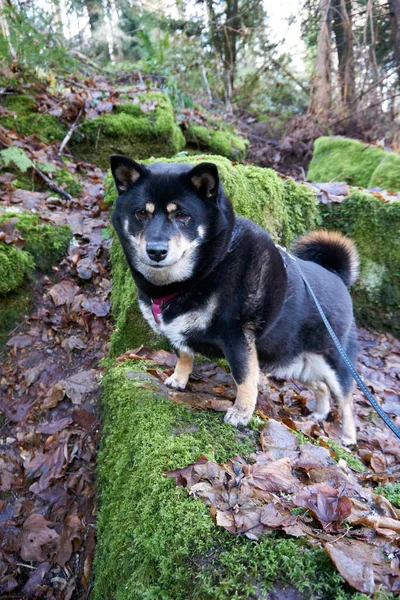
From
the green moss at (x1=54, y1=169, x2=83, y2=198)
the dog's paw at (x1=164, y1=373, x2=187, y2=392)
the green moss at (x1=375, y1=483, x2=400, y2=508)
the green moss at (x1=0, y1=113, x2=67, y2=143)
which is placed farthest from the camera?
the green moss at (x1=0, y1=113, x2=67, y2=143)

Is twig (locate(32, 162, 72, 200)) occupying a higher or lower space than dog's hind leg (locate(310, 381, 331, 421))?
higher

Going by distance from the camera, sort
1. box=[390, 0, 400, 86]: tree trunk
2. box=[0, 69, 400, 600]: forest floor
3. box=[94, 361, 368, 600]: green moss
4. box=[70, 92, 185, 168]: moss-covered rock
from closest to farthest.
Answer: box=[94, 361, 368, 600]: green moss → box=[0, 69, 400, 600]: forest floor → box=[70, 92, 185, 168]: moss-covered rock → box=[390, 0, 400, 86]: tree trunk

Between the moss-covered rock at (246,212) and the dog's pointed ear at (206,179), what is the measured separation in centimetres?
143

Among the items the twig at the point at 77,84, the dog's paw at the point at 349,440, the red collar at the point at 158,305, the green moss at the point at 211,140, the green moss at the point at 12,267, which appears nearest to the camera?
the red collar at the point at 158,305

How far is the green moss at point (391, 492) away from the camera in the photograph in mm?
2196

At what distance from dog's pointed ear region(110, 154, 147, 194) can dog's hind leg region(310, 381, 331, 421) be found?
2.49 meters

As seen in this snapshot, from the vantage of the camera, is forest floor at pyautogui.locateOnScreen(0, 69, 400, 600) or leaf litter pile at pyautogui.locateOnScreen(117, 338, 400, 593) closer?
leaf litter pile at pyautogui.locateOnScreen(117, 338, 400, 593)

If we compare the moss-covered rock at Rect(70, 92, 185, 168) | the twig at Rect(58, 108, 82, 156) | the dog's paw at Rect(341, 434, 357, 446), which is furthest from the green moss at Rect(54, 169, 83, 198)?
the dog's paw at Rect(341, 434, 357, 446)

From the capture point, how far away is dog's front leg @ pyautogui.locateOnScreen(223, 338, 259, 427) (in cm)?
272

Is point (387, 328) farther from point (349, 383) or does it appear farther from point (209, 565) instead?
point (209, 565)

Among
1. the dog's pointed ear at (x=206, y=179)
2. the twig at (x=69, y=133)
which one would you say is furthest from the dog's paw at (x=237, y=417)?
the twig at (x=69, y=133)

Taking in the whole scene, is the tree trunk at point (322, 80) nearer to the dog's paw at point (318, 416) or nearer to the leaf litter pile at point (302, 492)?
the dog's paw at point (318, 416)

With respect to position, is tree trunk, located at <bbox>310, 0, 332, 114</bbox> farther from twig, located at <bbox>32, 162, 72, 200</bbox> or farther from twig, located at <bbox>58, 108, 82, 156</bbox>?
twig, located at <bbox>32, 162, 72, 200</bbox>

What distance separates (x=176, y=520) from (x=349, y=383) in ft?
8.05
